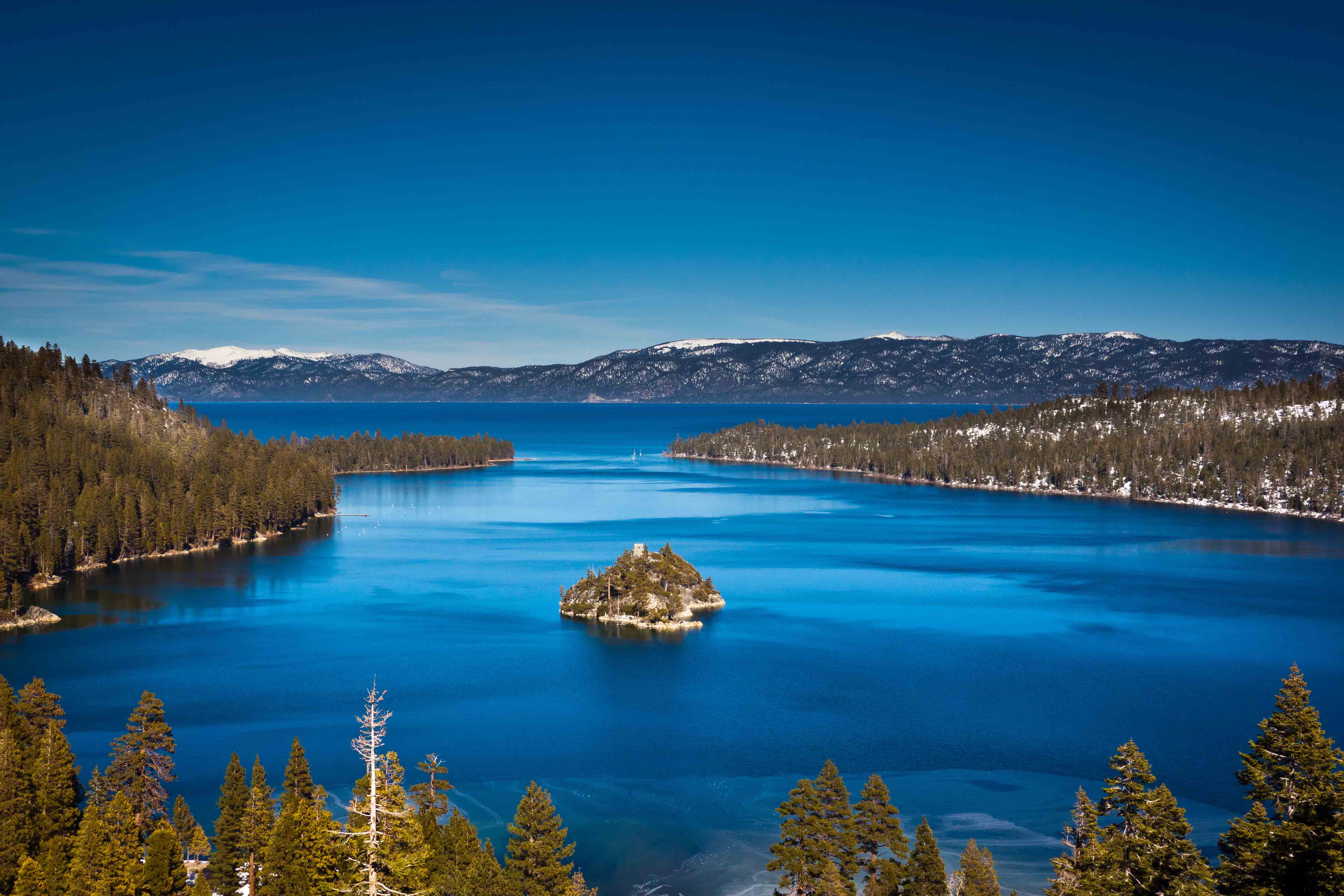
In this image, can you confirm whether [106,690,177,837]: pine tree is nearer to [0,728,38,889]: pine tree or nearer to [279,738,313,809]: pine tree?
[0,728,38,889]: pine tree

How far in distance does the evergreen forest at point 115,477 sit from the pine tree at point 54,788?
4762 centimetres

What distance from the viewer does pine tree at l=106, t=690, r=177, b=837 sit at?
4288 centimetres

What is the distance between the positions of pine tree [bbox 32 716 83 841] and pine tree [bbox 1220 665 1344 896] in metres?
40.2

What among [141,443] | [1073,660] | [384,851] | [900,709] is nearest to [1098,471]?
[1073,660]

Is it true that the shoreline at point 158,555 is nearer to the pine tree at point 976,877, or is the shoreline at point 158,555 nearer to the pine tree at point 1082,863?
the pine tree at point 976,877

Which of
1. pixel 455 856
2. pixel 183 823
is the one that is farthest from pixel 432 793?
pixel 183 823

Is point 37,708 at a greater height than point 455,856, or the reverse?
point 37,708

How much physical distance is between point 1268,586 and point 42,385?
167 m

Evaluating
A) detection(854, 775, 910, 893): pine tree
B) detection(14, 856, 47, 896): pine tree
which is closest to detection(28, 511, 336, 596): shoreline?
detection(14, 856, 47, 896): pine tree

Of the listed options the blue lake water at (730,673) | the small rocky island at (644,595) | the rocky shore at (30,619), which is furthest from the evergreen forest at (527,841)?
the rocky shore at (30,619)

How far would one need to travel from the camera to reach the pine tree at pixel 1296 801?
24.9 metres

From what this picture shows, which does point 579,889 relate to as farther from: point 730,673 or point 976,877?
point 730,673

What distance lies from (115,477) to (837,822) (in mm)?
111225

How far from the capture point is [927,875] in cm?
3397
